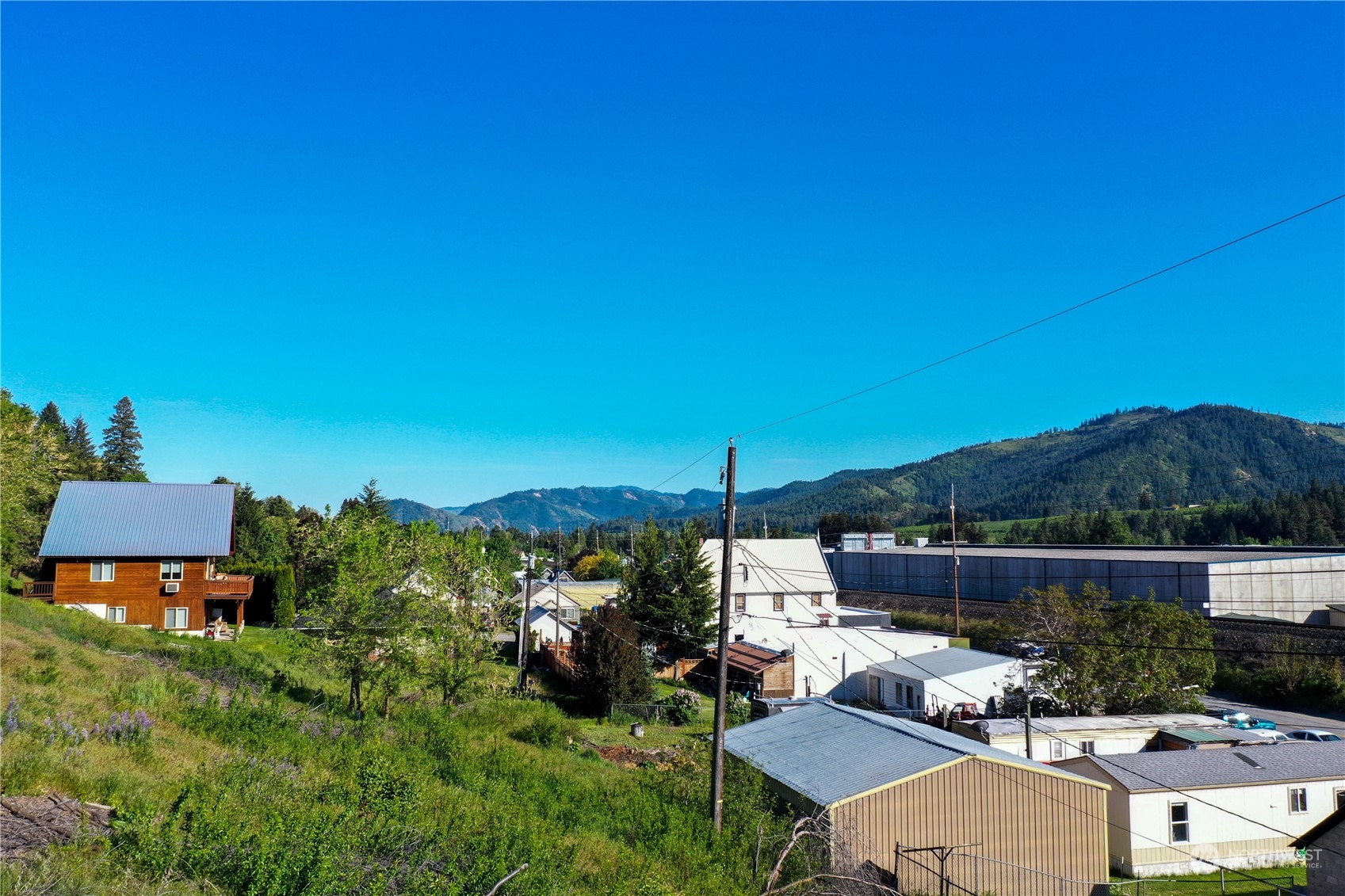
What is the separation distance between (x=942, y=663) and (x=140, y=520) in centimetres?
3793

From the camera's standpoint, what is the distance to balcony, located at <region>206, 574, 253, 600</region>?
38750 millimetres

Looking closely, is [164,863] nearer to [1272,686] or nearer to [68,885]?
[68,885]

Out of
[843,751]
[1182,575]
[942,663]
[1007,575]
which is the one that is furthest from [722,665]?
[1007,575]

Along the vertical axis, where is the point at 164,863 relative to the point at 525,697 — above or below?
above

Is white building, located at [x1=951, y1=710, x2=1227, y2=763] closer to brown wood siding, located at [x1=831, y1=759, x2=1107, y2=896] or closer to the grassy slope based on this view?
brown wood siding, located at [x1=831, y1=759, x2=1107, y2=896]

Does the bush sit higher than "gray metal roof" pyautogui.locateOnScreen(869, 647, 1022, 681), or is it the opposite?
"gray metal roof" pyautogui.locateOnScreen(869, 647, 1022, 681)

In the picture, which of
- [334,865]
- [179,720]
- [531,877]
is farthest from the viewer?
[179,720]

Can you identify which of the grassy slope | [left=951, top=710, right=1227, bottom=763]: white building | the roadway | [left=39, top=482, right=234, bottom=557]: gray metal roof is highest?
[left=39, top=482, right=234, bottom=557]: gray metal roof

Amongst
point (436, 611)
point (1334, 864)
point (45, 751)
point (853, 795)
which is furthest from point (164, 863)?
point (1334, 864)

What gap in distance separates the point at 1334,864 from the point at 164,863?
75.1 feet

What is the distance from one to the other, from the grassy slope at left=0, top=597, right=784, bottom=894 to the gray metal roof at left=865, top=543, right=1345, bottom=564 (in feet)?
132

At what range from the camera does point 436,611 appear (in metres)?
25.9

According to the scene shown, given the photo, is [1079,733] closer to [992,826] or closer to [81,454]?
[992,826]

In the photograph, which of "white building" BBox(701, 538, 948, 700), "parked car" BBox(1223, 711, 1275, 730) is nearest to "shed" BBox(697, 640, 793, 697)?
"white building" BBox(701, 538, 948, 700)
